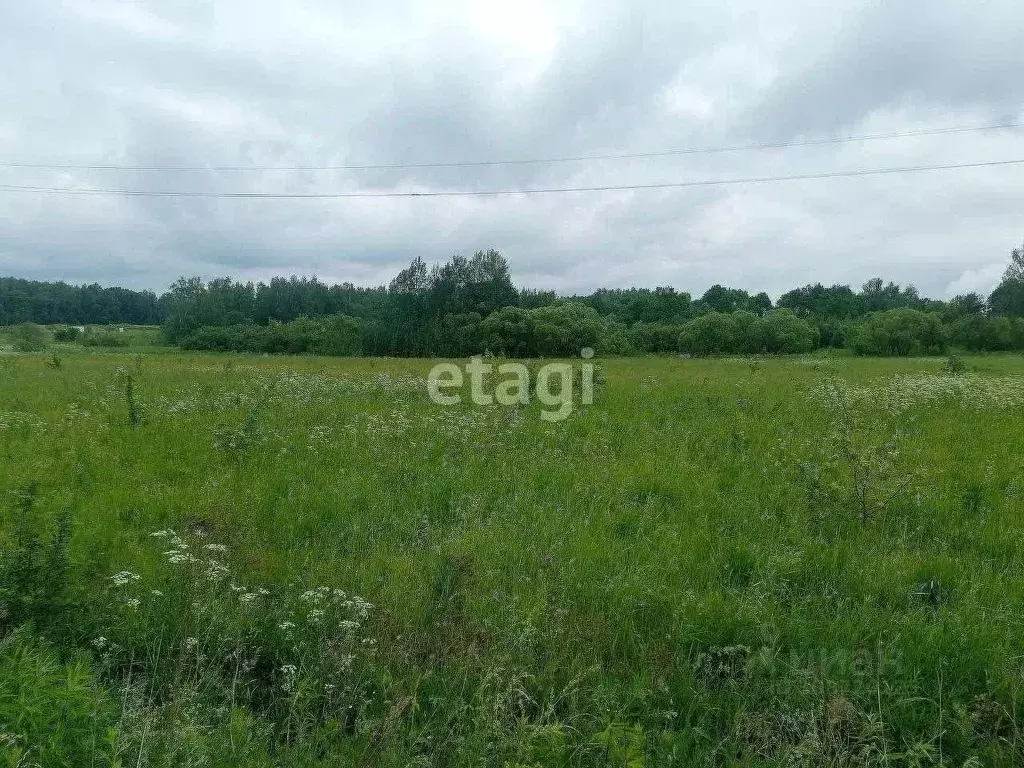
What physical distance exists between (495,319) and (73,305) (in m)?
70.3

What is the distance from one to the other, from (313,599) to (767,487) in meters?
5.34

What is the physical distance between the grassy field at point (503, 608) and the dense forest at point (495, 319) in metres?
39.8

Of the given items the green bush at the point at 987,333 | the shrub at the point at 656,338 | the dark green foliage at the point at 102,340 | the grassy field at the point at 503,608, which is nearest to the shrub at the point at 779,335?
the shrub at the point at 656,338

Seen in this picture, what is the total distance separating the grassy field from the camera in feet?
9.75

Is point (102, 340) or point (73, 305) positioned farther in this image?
point (73, 305)

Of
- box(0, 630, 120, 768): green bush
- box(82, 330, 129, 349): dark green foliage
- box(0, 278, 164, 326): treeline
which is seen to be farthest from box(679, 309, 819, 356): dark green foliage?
box(0, 278, 164, 326): treeline

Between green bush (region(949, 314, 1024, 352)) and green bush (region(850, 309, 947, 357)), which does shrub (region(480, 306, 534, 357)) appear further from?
green bush (region(949, 314, 1024, 352))

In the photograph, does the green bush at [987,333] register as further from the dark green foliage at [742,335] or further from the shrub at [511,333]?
the shrub at [511,333]

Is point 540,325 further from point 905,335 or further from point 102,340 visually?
point 102,340

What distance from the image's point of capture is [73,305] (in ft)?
291

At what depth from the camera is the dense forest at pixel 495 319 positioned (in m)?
60.4

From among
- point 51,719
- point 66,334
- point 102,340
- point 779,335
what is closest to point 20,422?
point 51,719

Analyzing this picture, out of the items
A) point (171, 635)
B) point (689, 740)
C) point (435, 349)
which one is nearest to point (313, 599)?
point (171, 635)

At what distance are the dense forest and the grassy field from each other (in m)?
39.8
